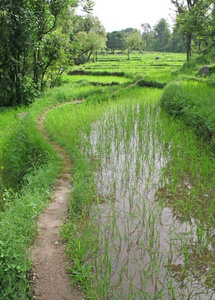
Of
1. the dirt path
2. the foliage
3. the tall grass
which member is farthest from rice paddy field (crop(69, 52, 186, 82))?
the dirt path

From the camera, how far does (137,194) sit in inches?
131

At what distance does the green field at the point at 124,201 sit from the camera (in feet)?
6.66

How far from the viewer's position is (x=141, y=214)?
9.49 feet

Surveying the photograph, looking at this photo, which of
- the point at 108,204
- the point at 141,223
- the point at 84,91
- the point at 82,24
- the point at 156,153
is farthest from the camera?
the point at 82,24

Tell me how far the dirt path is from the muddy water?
40cm

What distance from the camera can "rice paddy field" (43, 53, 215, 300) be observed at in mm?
2021

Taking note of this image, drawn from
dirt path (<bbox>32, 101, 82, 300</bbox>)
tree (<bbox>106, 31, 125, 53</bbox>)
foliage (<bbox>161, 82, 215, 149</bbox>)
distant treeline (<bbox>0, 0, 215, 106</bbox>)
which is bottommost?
dirt path (<bbox>32, 101, 82, 300</bbox>)

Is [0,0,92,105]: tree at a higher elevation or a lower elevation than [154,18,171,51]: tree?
lower

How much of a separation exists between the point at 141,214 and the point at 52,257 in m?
1.16

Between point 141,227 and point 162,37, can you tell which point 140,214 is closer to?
point 141,227

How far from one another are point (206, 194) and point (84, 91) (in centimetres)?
749

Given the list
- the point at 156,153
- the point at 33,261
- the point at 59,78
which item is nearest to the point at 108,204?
the point at 33,261

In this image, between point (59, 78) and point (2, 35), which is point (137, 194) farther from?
point (59, 78)

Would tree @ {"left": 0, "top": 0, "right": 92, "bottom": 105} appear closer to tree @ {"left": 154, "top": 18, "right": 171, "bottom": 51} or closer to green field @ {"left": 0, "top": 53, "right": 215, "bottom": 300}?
green field @ {"left": 0, "top": 53, "right": 215, "bottom": 300}
